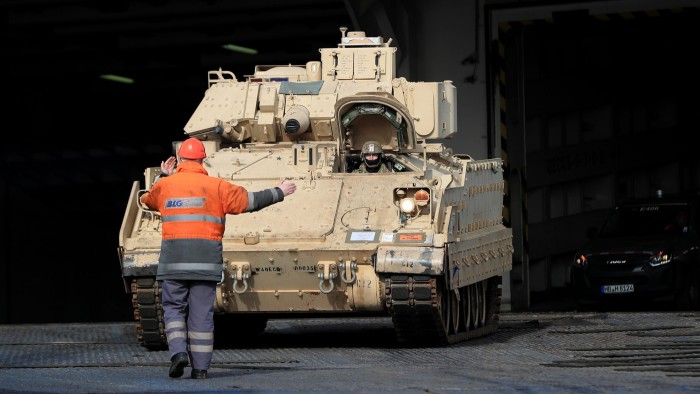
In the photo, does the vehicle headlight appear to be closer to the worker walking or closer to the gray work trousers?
the worker walking

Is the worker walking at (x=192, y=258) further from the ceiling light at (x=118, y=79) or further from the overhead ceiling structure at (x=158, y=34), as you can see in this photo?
the ceiling light at (x=118, y=79)

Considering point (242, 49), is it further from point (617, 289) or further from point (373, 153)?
point (373, 153)

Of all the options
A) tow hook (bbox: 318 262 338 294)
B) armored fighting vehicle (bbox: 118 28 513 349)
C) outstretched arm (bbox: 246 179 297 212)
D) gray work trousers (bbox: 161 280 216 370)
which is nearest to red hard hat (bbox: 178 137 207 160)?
outstretched arm (bbox: 246 179 297 212)

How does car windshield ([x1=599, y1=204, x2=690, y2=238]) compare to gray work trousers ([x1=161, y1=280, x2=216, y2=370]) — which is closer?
gray work trousers ([x1=161, y1=280, x2=216, y2=370])

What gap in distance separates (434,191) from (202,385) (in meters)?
4.33

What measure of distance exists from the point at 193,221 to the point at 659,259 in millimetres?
11517

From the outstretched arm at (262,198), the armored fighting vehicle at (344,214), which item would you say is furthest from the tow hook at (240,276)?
the outstretched arm at (262,198)

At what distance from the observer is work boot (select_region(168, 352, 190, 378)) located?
12.6 metres

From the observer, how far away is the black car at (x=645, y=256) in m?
23.2

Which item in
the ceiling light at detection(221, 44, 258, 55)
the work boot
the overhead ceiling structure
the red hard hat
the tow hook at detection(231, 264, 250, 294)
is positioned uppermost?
the ceiling light at detection(221, 44, 258, 55)

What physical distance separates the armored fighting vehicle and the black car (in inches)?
188

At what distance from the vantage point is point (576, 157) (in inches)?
1158

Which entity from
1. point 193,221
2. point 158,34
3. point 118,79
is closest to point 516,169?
point 158,34

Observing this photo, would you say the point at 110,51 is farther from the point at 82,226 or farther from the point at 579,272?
the point at 579,272
